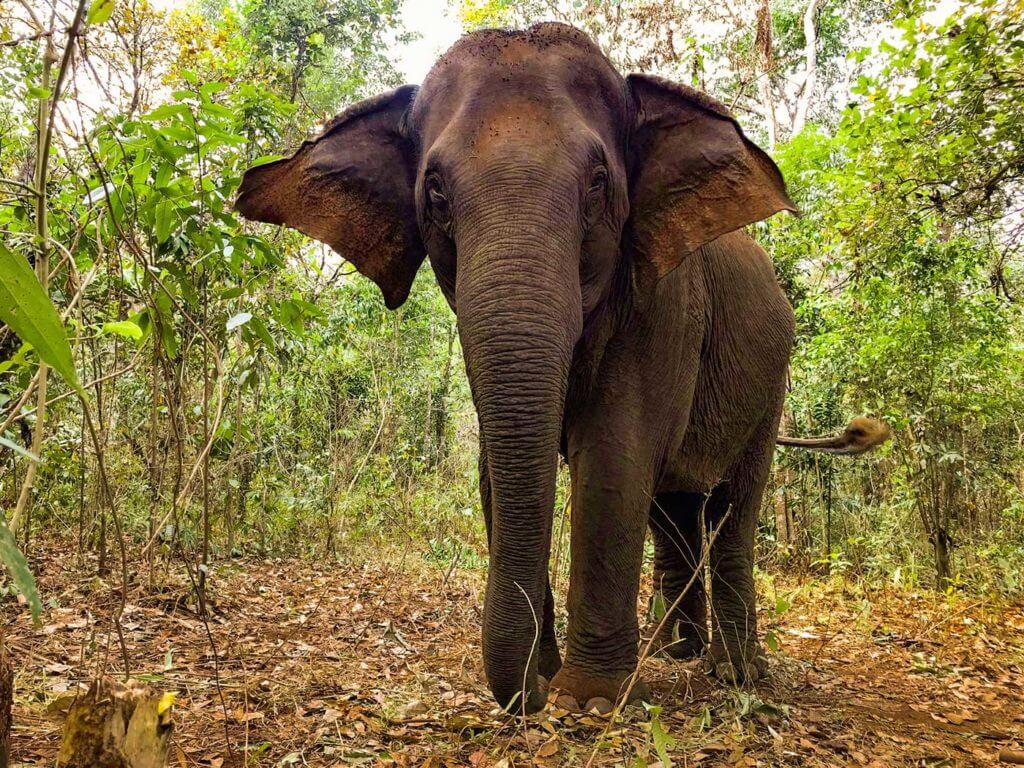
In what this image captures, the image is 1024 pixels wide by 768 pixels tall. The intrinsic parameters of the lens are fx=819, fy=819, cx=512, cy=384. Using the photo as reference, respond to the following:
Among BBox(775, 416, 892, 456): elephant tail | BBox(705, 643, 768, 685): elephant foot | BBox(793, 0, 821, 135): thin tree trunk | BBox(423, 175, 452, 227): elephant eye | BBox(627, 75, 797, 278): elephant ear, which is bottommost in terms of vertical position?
BBox(705, 643, 768, 685): elephant foot

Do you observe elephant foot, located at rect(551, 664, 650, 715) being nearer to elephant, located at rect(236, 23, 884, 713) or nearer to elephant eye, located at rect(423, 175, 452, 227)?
elephant, located at rect(236, 23, 884, 713)

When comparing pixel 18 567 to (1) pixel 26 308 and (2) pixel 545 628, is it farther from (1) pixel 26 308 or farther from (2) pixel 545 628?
(2) pixel 545 628

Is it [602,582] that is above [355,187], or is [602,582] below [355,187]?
below

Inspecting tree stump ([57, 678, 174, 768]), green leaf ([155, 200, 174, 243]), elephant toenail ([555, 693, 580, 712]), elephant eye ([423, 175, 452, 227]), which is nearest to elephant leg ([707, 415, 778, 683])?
elephant toenail ([555, 693, 580, 712])

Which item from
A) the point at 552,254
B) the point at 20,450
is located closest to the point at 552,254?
the point at 552,254

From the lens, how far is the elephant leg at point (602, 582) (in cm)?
350

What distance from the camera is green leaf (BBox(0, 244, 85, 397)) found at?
0.97 metres

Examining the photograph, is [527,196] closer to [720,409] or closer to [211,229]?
[211,229]

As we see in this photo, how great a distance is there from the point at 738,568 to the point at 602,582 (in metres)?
1.87

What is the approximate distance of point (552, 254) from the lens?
3.08 meters

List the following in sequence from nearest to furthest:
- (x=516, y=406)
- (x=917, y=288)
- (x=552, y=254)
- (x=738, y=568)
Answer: (x=516, y=406), (x=552, y=254), (x=738, y=568), (x=917, y=288)

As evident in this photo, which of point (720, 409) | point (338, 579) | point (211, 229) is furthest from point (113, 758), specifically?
point (338, 579)

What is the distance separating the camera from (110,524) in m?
6.81

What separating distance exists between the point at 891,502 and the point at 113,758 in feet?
28.4
